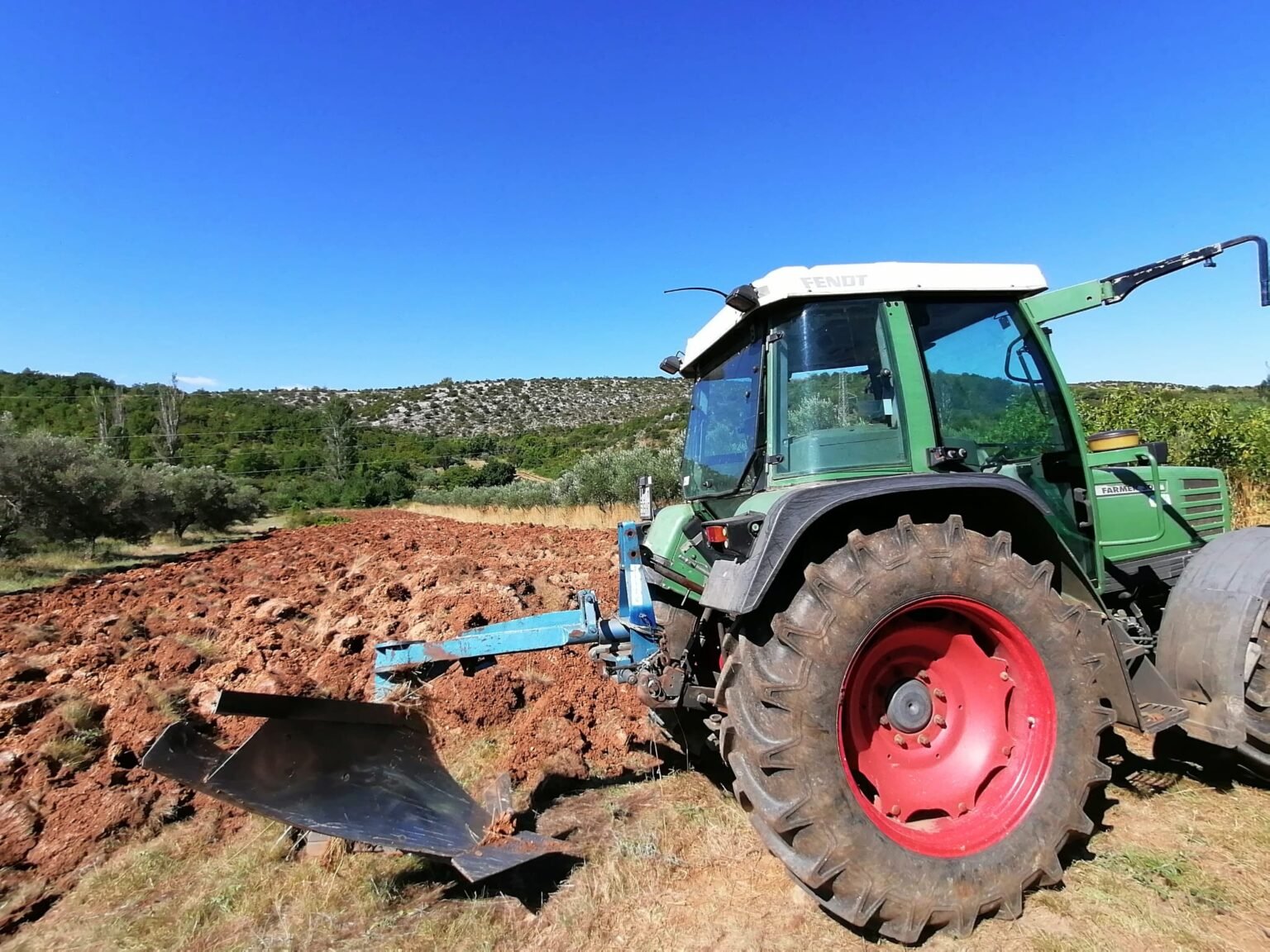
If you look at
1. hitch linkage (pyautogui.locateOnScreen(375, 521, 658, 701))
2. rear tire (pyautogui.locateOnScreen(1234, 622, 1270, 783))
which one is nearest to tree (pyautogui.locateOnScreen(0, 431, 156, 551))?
hitch linkage (pyautogui.locateOnScreen(375, 521, 658, 701))

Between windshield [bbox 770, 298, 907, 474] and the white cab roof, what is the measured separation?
0.24 feet

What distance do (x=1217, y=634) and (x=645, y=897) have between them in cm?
251

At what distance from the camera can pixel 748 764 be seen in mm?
2182

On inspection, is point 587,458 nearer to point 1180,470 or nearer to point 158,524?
point 158,524

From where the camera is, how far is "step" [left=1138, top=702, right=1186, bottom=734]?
8.73 ft

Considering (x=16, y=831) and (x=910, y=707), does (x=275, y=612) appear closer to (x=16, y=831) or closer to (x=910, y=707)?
(x=16, y=831)

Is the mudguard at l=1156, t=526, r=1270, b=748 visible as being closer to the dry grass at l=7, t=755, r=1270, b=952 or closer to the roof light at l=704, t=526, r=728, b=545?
the dry grass at l=7, t=755, r=1270, b=952

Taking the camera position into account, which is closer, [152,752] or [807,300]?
[152,752]

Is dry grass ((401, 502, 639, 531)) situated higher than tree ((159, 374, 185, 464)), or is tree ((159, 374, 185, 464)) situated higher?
tree ((159, 374, 185, 464))

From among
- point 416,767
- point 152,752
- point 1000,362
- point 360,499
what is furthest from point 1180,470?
point 360,499

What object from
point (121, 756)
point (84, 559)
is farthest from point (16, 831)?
point (84, 559)

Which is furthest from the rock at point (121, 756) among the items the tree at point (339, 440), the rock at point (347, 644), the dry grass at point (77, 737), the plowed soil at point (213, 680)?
the tree at point (339, 440)

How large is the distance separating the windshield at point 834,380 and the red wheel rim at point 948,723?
688 mm

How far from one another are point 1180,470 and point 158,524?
860 inches
